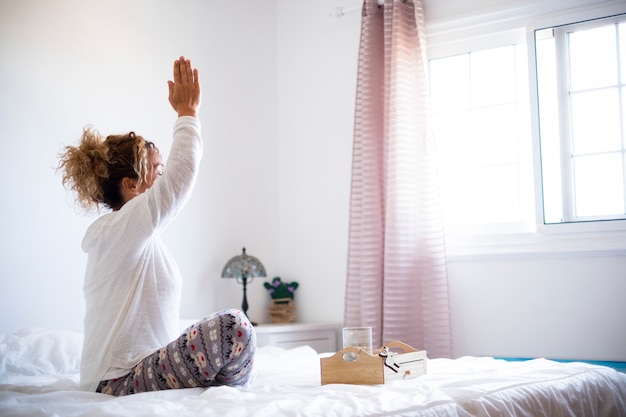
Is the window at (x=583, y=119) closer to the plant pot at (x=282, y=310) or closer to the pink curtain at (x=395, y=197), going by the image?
the pink curtain at (x=395, y=197)

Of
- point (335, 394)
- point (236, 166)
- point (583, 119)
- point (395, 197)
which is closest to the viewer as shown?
point (335, 394)

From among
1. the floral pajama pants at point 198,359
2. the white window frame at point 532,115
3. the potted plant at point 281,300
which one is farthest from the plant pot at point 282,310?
the floral pajama pants at point 198,359

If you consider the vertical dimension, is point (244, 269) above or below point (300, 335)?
above

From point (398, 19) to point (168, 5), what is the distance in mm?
1166

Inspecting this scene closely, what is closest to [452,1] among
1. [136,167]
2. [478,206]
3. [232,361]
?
[478,206]

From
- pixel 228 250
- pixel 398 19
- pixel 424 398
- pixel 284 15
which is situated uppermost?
pixel 284 15

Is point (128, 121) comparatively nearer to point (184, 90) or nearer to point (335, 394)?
point (184, 90)

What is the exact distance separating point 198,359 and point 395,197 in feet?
6.42

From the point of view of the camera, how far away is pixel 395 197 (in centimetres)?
345

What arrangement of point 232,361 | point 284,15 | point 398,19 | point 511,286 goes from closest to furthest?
point 232,361
point 511,286
point 398,19
point 284,15

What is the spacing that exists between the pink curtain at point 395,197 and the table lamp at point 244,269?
0.48m

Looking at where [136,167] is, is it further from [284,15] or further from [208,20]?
[284,15]

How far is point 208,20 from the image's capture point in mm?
3812

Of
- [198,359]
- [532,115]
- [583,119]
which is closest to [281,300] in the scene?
[532,115]
